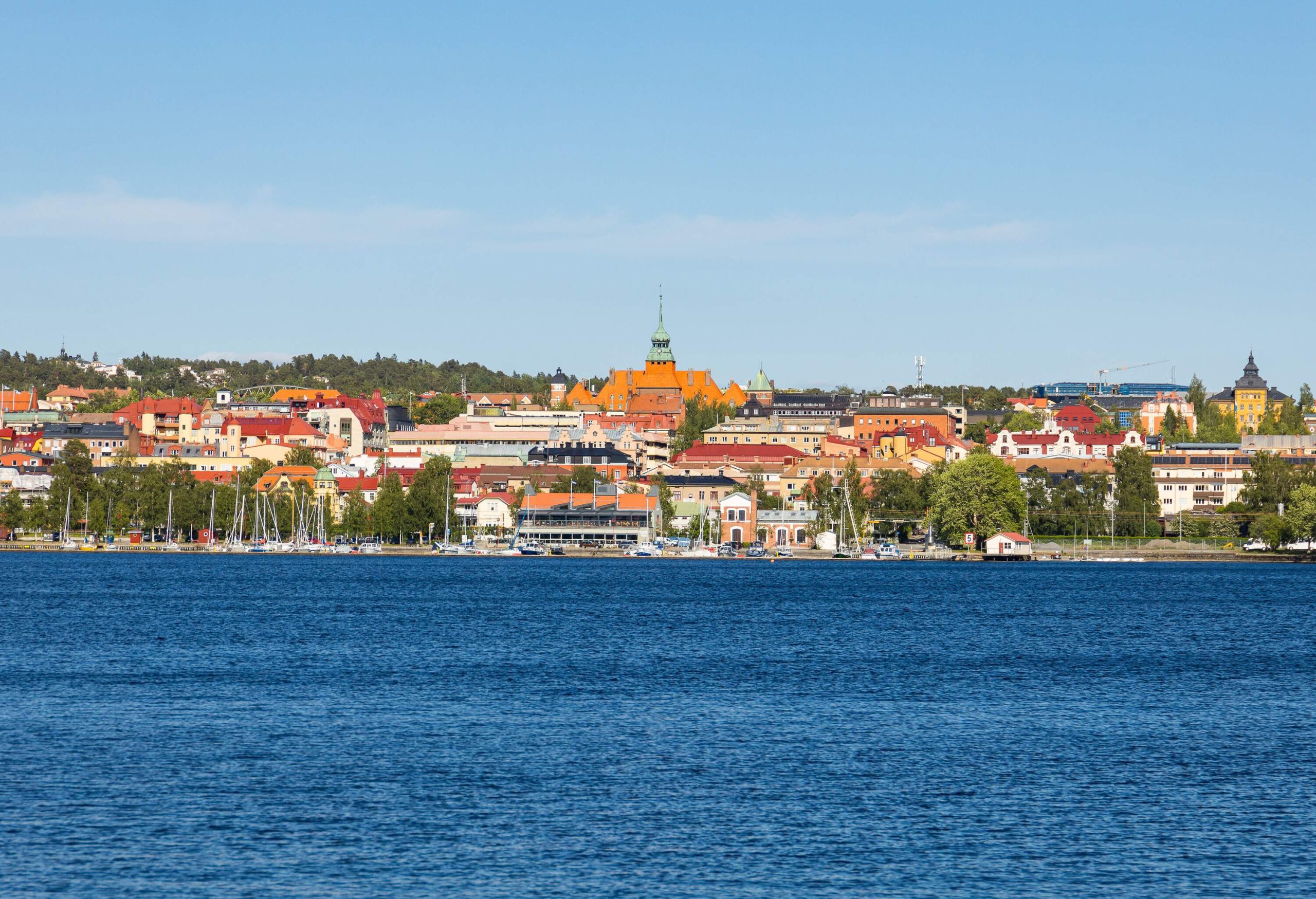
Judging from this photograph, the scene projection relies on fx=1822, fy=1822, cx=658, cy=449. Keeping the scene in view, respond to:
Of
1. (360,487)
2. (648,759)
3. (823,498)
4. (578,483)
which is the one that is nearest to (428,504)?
(578,483)

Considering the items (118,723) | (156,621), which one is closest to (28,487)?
(156,621)

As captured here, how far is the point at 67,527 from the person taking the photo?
12219 centimetres

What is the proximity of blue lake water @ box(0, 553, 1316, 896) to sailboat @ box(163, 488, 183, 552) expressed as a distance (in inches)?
2545

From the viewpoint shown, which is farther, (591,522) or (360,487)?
(360,487)

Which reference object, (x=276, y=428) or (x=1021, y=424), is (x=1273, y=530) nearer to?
(x=1021, y=424)

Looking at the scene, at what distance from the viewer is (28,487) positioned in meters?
146

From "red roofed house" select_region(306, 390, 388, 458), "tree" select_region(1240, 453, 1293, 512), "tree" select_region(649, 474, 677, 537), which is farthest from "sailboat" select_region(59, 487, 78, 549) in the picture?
"tree" select_region(1240, 453, 1293, 512)

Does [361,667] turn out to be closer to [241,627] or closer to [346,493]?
[241,627]

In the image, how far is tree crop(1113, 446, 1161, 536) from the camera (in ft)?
414

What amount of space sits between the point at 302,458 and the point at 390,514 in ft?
99.7

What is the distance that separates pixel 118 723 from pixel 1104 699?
18.7 meters

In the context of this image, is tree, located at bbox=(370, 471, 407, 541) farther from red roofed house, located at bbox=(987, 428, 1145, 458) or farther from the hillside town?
red roofed house, located at bbox=(987, 428, 1145, 458)

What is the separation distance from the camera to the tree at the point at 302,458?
15100 cm

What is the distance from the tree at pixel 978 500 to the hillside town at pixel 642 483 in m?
0.15
